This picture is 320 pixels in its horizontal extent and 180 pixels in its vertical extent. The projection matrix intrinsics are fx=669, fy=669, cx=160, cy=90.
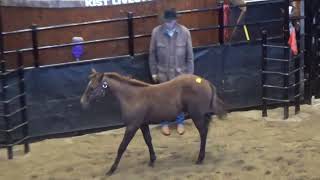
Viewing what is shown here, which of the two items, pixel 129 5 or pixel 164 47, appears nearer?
pixel 164 47

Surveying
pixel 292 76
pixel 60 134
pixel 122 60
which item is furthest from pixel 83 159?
pixel 292 76

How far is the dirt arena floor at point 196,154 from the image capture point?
23.7 ft

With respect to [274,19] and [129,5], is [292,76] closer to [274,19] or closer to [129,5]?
[274,19]

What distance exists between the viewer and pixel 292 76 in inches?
392

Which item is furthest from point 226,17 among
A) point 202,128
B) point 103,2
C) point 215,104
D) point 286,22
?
point 202,128

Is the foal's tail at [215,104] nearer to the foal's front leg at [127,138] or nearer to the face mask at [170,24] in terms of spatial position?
the foal's front leg at [127,138]

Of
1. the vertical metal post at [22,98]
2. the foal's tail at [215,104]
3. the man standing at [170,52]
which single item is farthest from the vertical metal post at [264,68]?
the vertical metal post at [22,98]

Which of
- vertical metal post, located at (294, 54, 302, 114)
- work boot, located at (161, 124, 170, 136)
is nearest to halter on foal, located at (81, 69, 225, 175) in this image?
work boot, located at (161, 124, 170, 136)

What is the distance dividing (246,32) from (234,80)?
1.10 meters

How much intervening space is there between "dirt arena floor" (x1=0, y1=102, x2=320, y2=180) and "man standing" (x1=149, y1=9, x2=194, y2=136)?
70 centimetres

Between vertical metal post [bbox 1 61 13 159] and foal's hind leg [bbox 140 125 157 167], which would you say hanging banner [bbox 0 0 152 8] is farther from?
foal's hind leg [bbox 140 125 157 167]

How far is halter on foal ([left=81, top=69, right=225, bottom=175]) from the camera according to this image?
23.8 ft

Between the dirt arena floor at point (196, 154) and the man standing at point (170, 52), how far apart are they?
698mm

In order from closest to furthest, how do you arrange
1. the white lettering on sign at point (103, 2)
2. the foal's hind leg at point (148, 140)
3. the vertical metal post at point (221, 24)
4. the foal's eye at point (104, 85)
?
the foal's eye at point (104, 85) → the foal's hind leg at point (148, 140) → the vertical metal post at point (221, 24) → the white lettering on sign at point (103, 2)
